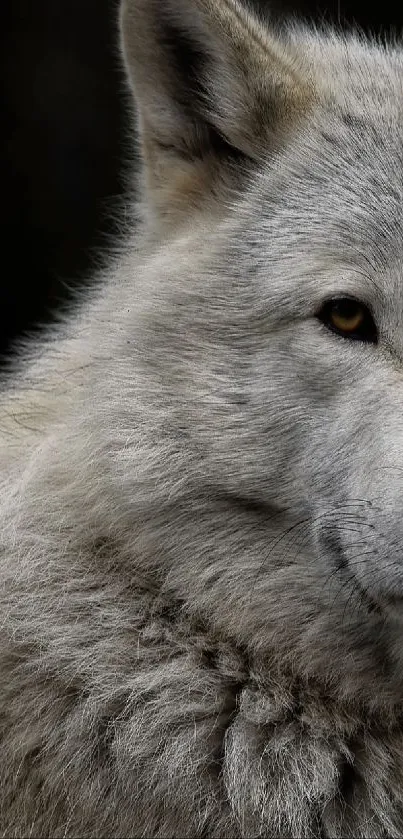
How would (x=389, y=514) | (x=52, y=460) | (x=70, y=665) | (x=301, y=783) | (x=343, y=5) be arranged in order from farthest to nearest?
(x=343, y=5)
(x=52, y=460)
(x=70, y=665)
(x=301, y=783)
(x=389, y=514)

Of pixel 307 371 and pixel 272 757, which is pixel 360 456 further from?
pixel 272 757

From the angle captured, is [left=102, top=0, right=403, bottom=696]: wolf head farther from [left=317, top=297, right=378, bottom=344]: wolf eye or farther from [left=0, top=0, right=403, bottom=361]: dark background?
[left=0, top=0, right=403, bottom=361]: dark background

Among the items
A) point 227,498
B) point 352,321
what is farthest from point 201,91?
point 227,498

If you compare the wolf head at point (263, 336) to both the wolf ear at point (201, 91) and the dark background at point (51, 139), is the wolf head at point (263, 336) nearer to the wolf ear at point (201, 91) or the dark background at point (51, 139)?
the wolf ear at point (201, 91)

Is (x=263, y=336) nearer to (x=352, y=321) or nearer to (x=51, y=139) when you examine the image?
(x=352, y=321)

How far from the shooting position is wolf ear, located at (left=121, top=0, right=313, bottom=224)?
168 inches

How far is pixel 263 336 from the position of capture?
4.12 meters

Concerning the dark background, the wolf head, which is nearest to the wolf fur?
the wolf head

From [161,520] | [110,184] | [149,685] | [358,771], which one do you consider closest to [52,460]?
[161,520]

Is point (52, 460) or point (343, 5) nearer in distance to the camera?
point (52, 460)

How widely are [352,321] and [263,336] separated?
1.10 ft

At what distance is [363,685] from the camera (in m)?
4.05

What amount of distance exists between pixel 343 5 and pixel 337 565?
30.7ft

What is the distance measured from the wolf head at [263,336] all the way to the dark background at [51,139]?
7706 millimetres
